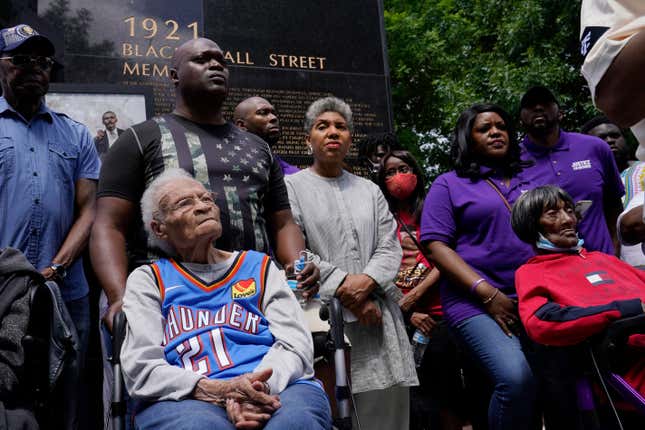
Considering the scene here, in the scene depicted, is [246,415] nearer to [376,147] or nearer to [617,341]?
[617,341]

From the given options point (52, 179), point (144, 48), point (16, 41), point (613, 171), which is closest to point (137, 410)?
point (52, 179)

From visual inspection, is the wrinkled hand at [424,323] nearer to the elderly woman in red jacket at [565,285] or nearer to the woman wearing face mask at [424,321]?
the woman wearing face mask at [424,321]

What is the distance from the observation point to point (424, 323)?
4.42m

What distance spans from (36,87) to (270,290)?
1.96 meters

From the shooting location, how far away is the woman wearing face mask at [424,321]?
14.3 ft


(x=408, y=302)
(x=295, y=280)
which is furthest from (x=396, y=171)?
(x=295, y=280)

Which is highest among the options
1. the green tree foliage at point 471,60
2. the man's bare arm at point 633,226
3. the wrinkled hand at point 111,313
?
the green tree foliage at point 471,60

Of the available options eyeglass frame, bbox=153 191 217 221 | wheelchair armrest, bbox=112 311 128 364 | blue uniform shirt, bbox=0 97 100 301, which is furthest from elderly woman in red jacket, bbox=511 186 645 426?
blue uniform shirt, bbox=0 97 100 301

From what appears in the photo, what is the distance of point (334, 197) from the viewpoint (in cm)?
401

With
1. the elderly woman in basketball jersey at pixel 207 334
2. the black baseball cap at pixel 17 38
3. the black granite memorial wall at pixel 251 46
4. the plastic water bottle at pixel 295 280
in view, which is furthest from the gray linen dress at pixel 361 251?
the black granite memorial wall at pixel 251 46

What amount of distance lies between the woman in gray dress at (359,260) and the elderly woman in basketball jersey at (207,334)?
0.87m

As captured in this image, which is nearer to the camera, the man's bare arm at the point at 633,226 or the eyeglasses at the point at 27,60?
the man's bare arm at the point at 633,226

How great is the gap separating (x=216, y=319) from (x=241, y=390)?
359 millimetres

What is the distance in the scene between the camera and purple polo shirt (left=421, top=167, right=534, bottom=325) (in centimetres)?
363
